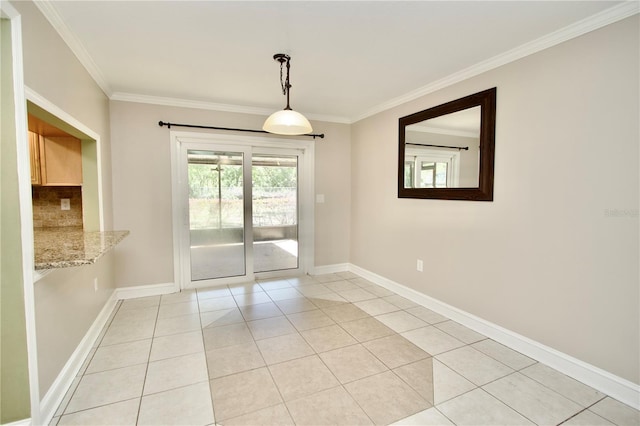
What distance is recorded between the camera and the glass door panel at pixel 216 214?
13.6 ft

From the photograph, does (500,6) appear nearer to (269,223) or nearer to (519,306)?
(519,306)

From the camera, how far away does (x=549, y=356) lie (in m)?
2.37

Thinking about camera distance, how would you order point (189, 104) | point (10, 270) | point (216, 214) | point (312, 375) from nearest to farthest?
1. point (10, 270)
2. point (312, 375)
3. point (189, 104)
4. point (216, 214)

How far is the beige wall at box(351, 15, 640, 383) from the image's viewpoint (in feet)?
6.45

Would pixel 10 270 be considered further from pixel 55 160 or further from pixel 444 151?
pixel 444 151

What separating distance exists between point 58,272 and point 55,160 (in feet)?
4.66

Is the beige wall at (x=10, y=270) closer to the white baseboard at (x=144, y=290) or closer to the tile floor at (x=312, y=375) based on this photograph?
the tile floor at (x=312, y=375)

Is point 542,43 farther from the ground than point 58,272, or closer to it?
farther from the ground

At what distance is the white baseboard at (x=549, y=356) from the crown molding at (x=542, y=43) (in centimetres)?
233

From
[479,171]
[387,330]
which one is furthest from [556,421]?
[479,171]

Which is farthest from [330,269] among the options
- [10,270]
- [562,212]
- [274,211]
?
[10,270]

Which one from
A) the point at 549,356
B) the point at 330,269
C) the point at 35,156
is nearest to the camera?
the point at 549,356

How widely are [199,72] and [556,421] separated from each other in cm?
388

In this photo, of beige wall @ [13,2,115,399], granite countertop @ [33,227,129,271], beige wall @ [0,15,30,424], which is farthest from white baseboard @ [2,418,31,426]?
granite countertop @ [33,227,129,271]
